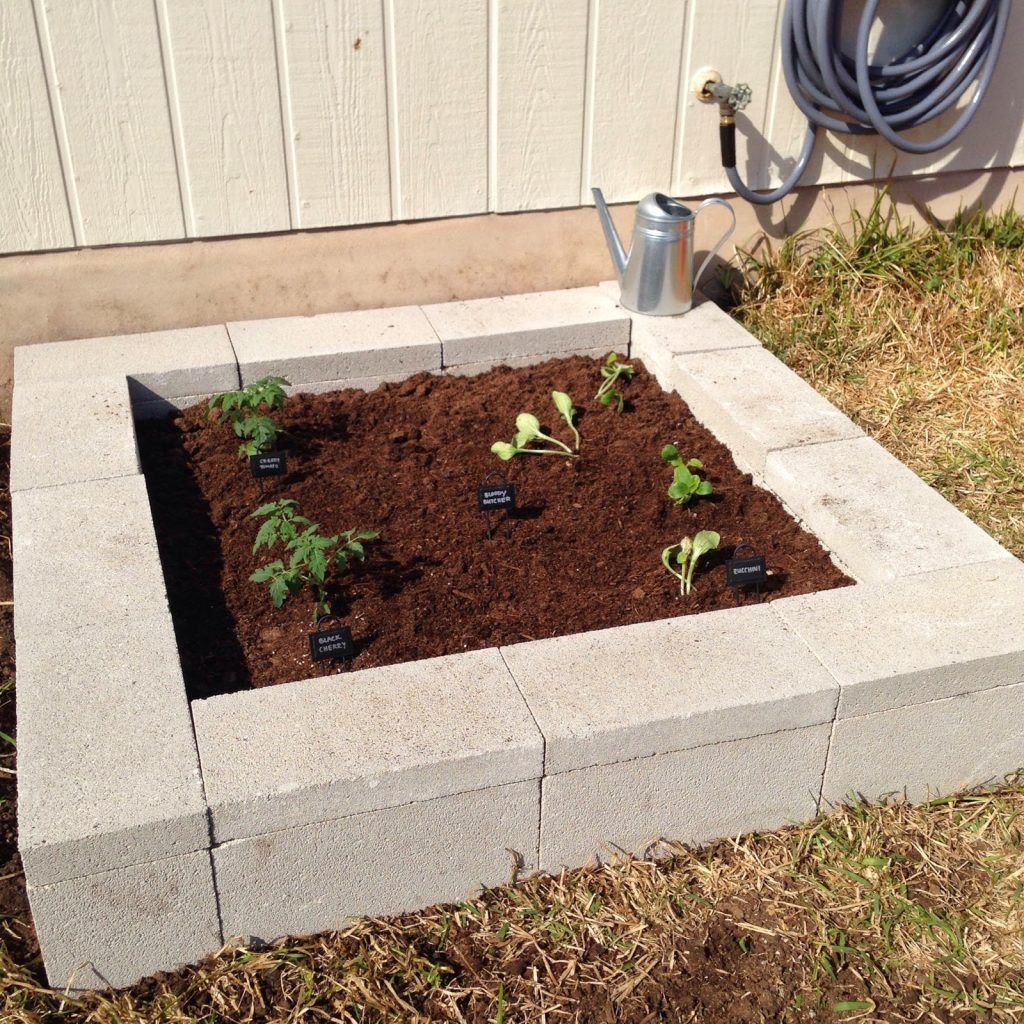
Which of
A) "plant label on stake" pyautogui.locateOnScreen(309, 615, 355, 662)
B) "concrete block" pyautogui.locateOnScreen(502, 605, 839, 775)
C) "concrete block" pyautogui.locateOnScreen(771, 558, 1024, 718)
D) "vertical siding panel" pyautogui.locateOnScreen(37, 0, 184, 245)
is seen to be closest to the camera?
"concrete block" pyautogui.locateOnScreen(502, 605, 839, 775)

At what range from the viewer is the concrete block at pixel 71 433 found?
2928 mm

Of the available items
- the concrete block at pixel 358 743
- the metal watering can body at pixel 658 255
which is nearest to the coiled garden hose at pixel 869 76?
the metal watering can body at pixel 658 255

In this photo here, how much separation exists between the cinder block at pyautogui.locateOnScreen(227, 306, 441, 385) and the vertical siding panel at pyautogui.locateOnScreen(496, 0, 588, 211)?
567 mm

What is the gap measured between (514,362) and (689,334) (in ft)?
1.88

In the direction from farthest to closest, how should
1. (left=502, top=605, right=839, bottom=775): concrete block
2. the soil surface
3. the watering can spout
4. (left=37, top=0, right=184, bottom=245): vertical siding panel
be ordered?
the watering can spout, (left=37, top=0, right=184, bottom=245): vertical siding panel, the soil surface, (left=502, top=605, right=839, bottom=775): concrete block

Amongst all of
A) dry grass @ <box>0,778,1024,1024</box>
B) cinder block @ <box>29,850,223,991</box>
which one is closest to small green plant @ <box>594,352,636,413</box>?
dry grass @ <box>0,778,1024,1024</box>

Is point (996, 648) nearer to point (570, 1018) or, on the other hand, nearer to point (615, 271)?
point (570, 1018)

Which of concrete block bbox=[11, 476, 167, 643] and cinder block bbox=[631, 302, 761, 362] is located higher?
concrete block bbox=[11, 476, 167, 643]

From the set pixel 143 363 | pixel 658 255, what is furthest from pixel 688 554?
pixel 143 363

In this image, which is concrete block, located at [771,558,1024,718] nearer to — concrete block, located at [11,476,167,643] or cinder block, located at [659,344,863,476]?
cinder block, located at [659,344,863,476]

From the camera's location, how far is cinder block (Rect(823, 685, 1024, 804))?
2.38m

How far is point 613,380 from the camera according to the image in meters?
3.62

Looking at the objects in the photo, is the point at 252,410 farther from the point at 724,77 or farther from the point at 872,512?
A: the point at 724,77

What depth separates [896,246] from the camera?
4.21 metres
